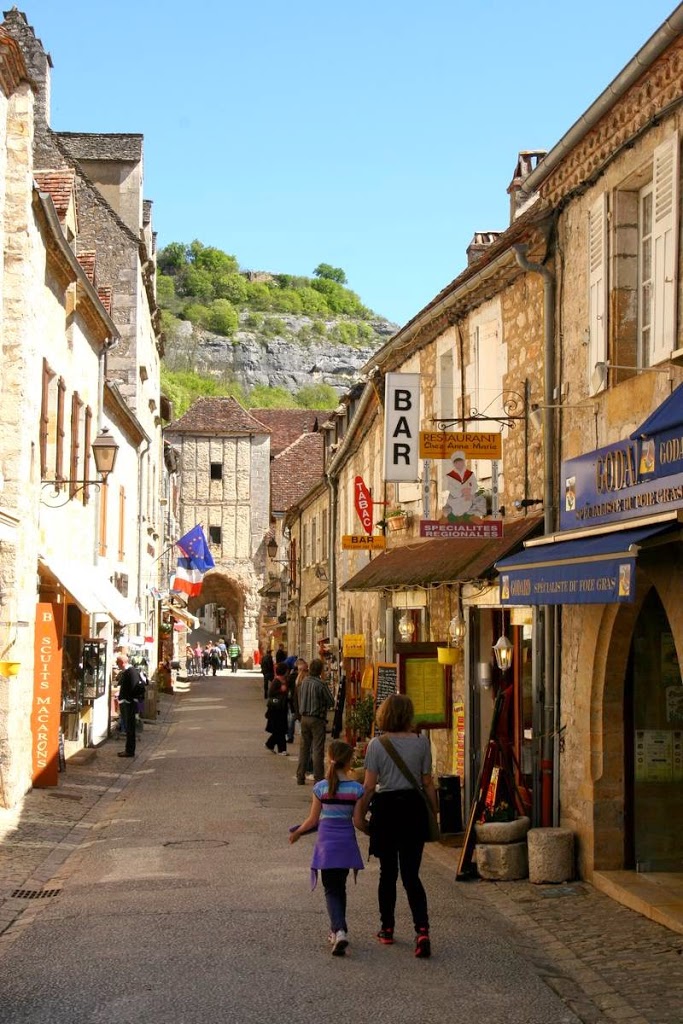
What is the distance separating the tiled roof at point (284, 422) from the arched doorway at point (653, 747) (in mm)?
59750

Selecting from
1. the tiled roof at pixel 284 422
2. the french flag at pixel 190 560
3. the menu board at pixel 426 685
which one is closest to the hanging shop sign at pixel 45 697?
the menu board at pixel 426 685

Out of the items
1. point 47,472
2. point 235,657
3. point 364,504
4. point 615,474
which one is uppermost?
point 47,472

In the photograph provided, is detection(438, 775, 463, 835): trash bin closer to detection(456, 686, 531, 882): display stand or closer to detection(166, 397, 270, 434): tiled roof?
detection(456, 686, 531, 882): display stand

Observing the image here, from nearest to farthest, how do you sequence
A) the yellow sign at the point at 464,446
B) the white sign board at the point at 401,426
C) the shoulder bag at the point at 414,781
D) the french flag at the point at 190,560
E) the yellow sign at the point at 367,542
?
the shoulder bag at the point at 414,781
the yellow sign at the point at 464,446
the white sign board at the point at 401,426
the yellow sign at the point at 367,542
the french flag at the point at 190,560

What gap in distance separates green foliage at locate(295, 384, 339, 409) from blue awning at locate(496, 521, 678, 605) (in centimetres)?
10336

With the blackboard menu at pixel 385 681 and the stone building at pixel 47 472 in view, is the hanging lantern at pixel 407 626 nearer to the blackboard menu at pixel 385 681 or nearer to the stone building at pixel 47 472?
the blackboard menu at pixel 385 681

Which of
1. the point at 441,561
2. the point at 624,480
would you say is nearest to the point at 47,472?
the point at 441,561

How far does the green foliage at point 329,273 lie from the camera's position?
151812 millimetres

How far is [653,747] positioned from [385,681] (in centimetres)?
503

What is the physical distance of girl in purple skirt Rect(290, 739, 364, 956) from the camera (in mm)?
7407

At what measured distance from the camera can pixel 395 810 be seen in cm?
772

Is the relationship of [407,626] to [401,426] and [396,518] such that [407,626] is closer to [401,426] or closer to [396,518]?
[396,518]

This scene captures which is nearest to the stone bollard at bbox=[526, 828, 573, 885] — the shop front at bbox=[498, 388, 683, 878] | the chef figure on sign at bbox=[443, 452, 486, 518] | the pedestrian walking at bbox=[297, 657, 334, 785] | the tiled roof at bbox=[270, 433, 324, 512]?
the shop front at bbox=[498, 388, 683, 878]

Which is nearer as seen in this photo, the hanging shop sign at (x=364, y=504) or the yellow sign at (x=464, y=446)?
the yellow sign at (x=464, y=446)
